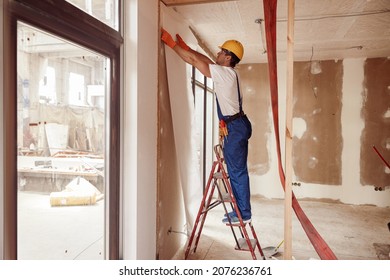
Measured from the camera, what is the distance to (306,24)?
124 inches

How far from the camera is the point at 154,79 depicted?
2158mm

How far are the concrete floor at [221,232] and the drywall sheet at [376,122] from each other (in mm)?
565

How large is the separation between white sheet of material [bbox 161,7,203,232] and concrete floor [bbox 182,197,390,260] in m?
0.49

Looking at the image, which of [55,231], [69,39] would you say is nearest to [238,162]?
[69,39]

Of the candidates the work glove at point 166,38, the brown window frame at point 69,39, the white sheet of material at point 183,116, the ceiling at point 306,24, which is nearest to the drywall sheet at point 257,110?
the ceiling at point 306,24

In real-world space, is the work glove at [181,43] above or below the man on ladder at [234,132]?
above

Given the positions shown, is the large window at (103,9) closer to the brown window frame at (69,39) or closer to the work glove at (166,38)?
the brown window frame at (69,39)

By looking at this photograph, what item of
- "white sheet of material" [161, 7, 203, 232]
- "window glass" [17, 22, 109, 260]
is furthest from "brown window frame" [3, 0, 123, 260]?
"white sheet of material" [161, 7, 203, 232]

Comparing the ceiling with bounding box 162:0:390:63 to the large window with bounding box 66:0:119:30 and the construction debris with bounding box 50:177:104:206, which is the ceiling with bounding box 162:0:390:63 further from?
the construction debris with bounding box 50:177:104:206

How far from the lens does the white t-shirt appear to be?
2.34m

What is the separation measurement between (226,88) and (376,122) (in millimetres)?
3647

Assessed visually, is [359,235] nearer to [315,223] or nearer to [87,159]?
[315,223]

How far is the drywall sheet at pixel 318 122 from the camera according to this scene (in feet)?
16.2

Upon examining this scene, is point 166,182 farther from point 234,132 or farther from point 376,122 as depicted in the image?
point 376,122
